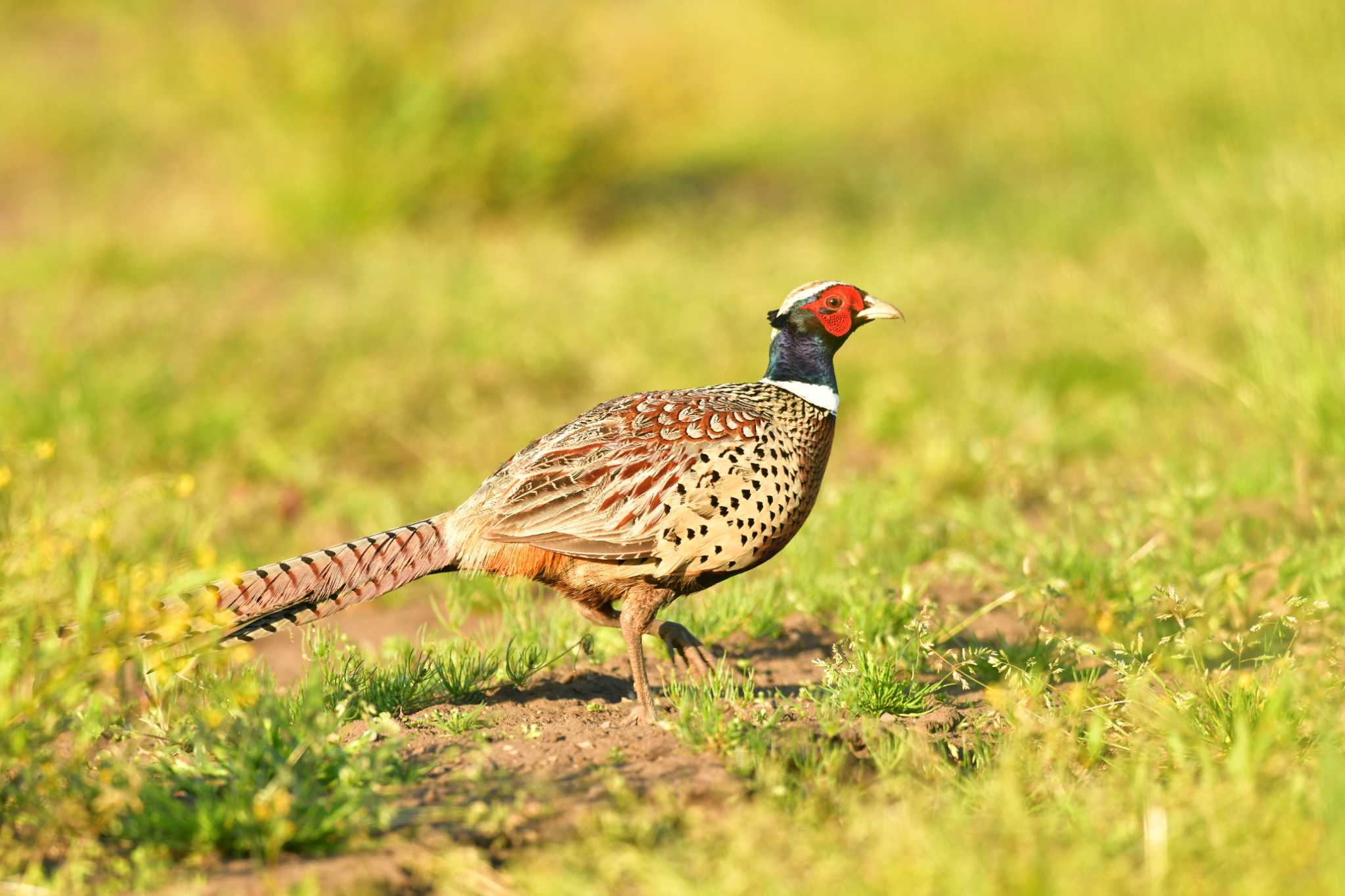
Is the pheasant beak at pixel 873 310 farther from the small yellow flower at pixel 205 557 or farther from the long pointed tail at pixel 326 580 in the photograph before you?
the small yellow flower at pixel 205 557

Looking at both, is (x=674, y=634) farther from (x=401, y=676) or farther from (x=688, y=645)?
(x=401, y=676)

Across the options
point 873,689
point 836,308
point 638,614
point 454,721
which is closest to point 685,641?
point 638,614

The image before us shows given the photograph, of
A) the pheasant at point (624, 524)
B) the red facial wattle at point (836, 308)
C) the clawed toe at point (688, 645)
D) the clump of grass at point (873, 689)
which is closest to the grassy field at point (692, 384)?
the clump of grass at point (873, 689)

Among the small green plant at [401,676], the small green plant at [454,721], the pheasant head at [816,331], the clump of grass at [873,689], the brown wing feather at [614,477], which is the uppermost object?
the pheasant head at [816,331]

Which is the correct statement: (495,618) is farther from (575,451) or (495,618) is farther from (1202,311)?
(1202,311)

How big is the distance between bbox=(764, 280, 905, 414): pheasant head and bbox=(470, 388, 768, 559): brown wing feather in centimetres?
27

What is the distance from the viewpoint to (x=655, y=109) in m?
15.5

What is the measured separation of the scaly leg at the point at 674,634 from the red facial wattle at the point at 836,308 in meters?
1.06

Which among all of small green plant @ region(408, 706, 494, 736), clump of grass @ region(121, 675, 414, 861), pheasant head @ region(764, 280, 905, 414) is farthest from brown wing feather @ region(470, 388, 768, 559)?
clump of grass @ region(121, 675, 414, 861)

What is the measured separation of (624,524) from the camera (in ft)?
12.9

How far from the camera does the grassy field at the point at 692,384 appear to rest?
304cm

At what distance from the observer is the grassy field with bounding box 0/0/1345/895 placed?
3041mm

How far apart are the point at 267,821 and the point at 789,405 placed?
199cm

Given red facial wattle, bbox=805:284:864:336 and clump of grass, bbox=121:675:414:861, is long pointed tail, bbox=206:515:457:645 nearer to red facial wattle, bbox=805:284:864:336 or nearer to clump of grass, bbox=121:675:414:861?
clump of grass, bbox=121:675:414:861
